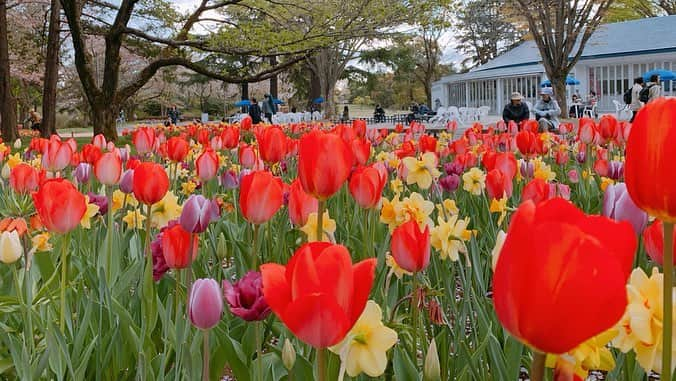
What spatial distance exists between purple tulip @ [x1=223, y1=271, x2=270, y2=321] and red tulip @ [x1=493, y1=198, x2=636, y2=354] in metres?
0.48

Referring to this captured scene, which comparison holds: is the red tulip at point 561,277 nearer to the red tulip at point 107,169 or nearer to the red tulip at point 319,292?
the red tulip at point 319,292

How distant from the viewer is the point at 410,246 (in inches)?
46.1

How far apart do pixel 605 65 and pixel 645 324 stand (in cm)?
2990

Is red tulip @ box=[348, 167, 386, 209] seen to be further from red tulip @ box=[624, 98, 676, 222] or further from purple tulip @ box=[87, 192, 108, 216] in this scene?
red tulip @ box=[624, 98, 676, 222]

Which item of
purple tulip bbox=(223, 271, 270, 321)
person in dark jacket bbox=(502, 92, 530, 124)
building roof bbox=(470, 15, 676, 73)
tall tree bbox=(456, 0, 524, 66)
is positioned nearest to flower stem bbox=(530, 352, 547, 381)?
purple tulip bbox=(223, 271, 270, 321)

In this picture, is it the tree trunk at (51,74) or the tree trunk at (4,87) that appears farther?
the tree trunk at (4,87)

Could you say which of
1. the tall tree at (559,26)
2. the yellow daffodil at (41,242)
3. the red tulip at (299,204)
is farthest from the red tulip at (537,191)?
the tall tree at (559,26)

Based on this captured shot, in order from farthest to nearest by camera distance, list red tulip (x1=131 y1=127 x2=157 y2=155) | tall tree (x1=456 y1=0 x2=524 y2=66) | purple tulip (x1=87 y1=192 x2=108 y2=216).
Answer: tall tree (x1=456 y1=0 x2=524 y2=66), red tulip (x1=131 y1=127 x2=157 y2=155), purple tulip (x1=87 y1=192 x2=108 y2=216)

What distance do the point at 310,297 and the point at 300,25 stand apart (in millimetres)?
12686

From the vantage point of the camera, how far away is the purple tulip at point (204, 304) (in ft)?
2.96

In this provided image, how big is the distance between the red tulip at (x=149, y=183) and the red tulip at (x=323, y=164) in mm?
593

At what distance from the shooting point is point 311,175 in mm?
1116

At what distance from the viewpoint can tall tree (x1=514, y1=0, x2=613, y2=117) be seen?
1755 centimetres

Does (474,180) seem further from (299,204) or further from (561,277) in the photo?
(561,277)
